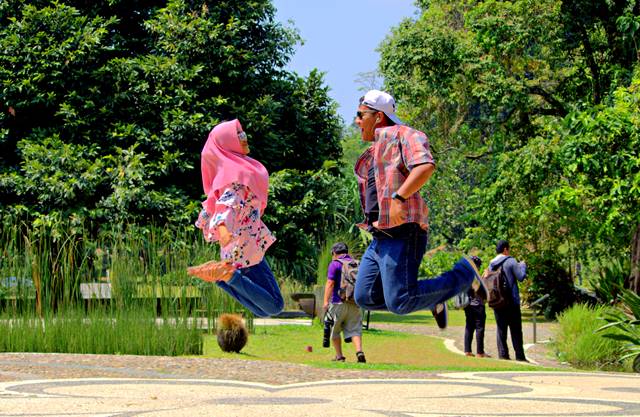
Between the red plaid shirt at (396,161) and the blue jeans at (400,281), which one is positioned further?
the blue jeans at (400,281)

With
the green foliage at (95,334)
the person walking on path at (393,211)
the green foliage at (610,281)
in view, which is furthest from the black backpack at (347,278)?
the green foliage at (610,281)

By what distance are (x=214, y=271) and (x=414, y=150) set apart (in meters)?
1.50

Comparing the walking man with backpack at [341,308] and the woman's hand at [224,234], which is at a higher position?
the woman's hand at [224,234]

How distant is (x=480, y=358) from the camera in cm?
1716

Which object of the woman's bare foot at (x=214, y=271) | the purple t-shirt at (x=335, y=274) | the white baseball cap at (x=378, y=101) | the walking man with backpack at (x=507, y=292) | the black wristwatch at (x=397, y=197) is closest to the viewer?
the black wristwatch at (x=397, y=197)

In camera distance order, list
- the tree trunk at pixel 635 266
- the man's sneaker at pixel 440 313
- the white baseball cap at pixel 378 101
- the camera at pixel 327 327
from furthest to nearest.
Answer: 1. the tree trunk at pixel 635 266
2. the camera at pixel 327 327
3. the man's sneaker at pixel 440 313
4. the white baseball cap at pixel 378 101

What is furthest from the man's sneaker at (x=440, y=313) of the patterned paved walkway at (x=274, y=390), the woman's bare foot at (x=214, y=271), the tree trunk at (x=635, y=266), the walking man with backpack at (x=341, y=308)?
the tree trunk at (x=635, y=266)

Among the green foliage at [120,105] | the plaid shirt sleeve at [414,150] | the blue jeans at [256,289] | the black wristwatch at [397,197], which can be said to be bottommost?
the blue jeans at [256,289]

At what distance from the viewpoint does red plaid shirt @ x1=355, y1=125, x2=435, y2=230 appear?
249 inches

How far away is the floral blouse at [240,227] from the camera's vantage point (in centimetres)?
694

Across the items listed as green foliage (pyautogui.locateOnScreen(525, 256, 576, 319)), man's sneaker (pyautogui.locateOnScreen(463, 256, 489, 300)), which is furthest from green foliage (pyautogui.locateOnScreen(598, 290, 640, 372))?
green foliage (pyautogui.locateOnScreen(525, 256, 576, 319))

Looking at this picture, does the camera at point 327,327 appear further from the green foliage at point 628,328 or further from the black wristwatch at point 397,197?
the black wristwatch at point 397,197

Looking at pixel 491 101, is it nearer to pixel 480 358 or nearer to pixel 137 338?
pixel 480 358

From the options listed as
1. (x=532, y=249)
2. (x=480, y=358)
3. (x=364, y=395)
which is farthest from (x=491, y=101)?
(x=364, y=395)
